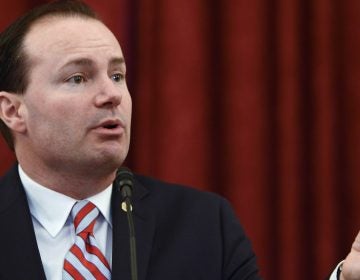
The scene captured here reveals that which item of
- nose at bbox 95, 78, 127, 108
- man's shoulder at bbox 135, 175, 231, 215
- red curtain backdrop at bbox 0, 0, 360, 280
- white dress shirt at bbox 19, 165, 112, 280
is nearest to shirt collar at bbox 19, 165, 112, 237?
white dress shirt at bbox 19, 165, 112, 280

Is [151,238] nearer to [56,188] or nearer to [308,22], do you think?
[56,188]

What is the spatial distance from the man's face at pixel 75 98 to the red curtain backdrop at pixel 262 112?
0.48m

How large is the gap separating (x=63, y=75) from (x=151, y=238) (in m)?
0.41

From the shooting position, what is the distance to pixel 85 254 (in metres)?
1.56

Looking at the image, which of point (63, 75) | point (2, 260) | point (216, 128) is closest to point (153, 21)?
point (216, 128)

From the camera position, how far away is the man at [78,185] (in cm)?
157

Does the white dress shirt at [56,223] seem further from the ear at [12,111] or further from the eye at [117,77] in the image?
the eye at [117,77]

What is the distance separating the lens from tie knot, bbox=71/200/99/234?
1599 millimetres

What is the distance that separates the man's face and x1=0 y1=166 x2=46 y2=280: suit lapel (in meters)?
0.10

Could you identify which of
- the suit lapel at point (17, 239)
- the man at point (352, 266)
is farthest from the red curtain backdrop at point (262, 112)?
the man at point (352, 266)

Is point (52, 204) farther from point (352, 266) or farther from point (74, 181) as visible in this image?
point (352, 266)

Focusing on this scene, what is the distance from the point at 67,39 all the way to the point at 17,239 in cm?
45

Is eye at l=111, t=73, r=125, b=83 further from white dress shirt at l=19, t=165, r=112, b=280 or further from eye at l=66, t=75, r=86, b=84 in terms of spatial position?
white dress shirt at l=19, t=165, r=112, b=280

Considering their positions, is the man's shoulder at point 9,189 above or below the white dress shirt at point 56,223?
above
